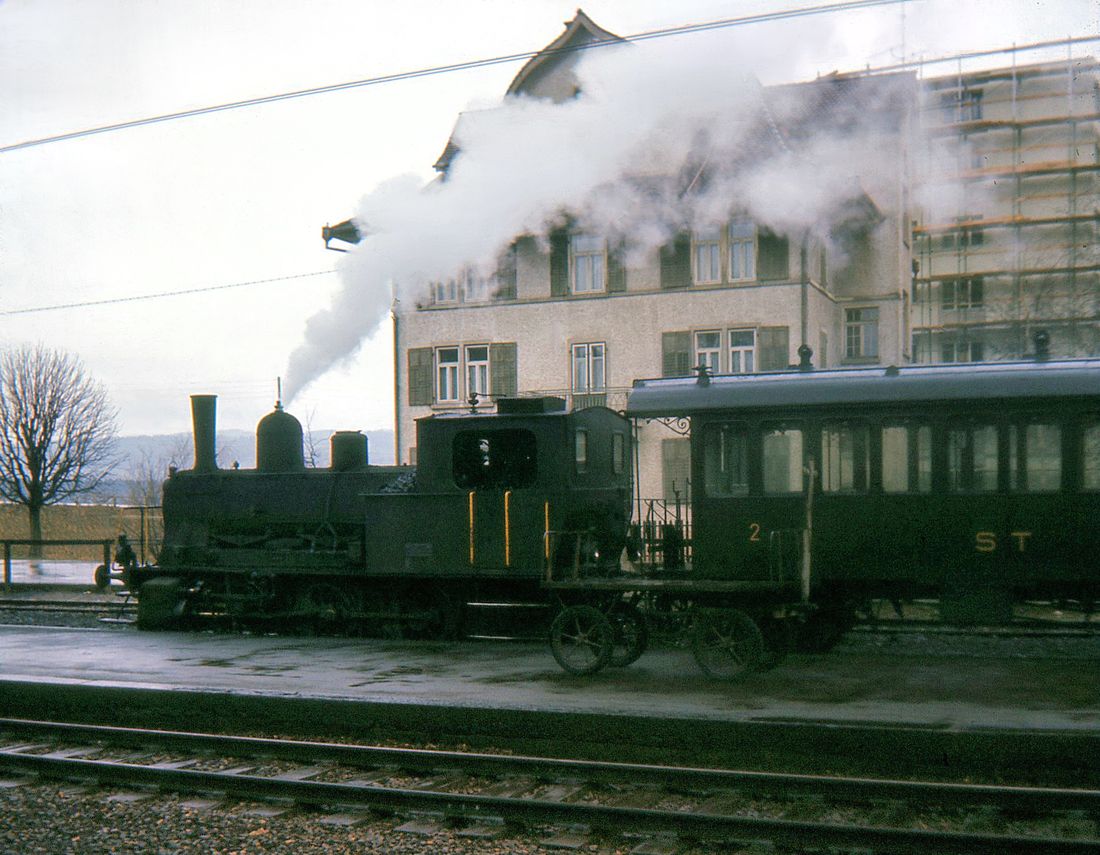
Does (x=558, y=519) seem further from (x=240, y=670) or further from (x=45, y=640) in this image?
(x=45, y=640)

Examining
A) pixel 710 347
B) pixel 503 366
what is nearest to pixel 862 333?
pixel 710 347

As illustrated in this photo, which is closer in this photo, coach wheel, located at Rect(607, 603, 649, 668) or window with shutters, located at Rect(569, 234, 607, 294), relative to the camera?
coach wheel, located at Rect(607, 603, 649, 668)

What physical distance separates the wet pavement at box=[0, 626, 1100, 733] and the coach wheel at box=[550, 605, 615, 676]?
20 cm

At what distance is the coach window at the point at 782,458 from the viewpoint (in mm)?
11102

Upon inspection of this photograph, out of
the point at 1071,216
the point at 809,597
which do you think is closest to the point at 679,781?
the point at 809,597

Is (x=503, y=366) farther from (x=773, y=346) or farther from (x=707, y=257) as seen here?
(x=773, y=346)

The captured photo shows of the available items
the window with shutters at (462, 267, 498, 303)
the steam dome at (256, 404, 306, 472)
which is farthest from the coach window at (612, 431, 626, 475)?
the window with shutters at (462, 267, 498, 303)

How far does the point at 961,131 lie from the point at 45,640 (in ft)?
130

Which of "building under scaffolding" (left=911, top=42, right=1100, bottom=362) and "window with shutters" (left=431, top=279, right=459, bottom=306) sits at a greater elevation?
"building under scaffolding" (left=911, top=42, right=1100, bottom=362)

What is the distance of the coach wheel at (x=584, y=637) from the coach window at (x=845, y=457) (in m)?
2.51

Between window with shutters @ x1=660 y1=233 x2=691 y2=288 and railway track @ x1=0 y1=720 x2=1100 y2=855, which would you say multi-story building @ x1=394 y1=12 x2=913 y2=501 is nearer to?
window with shutters @ x1=660 y1=233 x2=691 y2=288

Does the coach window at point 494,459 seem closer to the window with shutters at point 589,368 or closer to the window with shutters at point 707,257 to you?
the window with shutters at point 707,257

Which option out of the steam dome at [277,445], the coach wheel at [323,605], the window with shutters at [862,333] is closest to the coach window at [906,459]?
the coach wheel at [323,605]

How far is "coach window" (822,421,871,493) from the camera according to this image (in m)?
11.0
